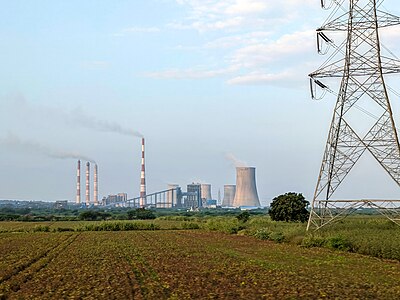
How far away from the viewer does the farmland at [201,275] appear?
17.2m

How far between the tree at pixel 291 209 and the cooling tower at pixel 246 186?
114981 millimetres

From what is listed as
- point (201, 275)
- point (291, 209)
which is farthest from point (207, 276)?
point (291, 209)

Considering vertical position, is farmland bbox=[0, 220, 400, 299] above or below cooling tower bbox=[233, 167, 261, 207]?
below

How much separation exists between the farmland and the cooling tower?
481ft

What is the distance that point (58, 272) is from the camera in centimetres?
2392

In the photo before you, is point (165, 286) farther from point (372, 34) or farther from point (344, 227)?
point (344, 227)

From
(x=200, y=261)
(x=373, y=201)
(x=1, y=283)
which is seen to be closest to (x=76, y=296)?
(x=1, y=283)

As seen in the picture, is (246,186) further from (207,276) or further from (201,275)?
(207,276)

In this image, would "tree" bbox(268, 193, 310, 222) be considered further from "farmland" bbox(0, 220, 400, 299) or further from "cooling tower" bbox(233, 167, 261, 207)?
"cooling tower" bbox(233, 167, 261, 207)

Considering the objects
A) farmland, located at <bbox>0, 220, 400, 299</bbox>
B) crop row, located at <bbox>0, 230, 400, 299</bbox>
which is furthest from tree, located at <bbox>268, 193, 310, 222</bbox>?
crop row, located at <bbox>0, 230, 400, 299</bbox>

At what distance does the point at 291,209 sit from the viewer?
202 ft

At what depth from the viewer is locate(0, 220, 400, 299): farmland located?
17219 mm

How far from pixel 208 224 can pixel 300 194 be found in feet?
41.2

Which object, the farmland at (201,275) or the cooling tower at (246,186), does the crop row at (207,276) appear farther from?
the cooling tower at (246,186)
